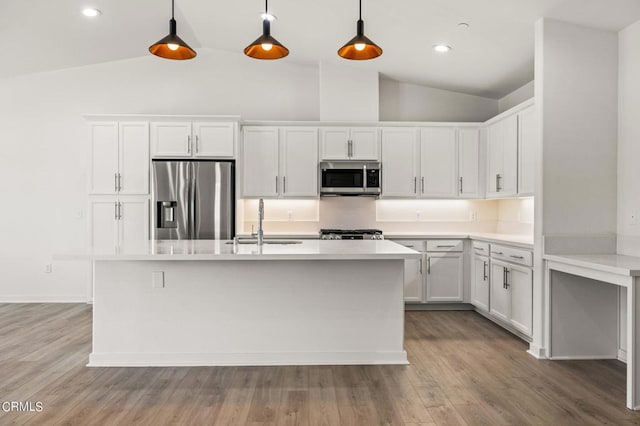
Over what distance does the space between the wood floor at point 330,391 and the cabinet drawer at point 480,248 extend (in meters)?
1.21

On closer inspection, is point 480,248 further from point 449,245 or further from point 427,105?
point 427,105

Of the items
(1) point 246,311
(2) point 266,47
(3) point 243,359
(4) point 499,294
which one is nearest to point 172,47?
(2) point 266,47

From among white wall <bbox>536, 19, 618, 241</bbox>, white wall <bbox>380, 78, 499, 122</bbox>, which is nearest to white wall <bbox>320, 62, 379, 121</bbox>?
white wall <bbox>380, 78, 499, 122</bbox>

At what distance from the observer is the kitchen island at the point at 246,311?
11.5 ft

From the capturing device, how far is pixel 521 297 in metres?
4.20

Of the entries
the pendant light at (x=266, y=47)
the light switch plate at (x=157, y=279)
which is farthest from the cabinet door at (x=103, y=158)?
the pendant light at (x=266, y=47)

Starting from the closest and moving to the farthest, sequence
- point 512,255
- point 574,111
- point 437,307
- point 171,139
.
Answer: point 574,111
point 512,255
point 171,139
point 437,307

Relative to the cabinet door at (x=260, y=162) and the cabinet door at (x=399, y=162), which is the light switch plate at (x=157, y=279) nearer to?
the cabinet door at (x=260, y=162)

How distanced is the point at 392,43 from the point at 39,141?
4.66m

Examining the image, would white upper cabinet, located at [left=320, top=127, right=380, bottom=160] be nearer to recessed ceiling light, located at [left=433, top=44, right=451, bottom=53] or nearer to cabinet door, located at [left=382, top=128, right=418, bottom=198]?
cabinet door, located at [left=382, top=128, right=418, bottom=198]

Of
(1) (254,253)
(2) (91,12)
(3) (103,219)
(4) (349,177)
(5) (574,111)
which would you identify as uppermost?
(2) (91,12)

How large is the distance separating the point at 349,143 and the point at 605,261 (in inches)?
127

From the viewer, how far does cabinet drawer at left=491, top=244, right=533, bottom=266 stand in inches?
159

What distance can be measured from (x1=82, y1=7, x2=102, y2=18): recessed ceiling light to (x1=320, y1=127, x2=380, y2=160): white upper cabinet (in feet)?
8.95
